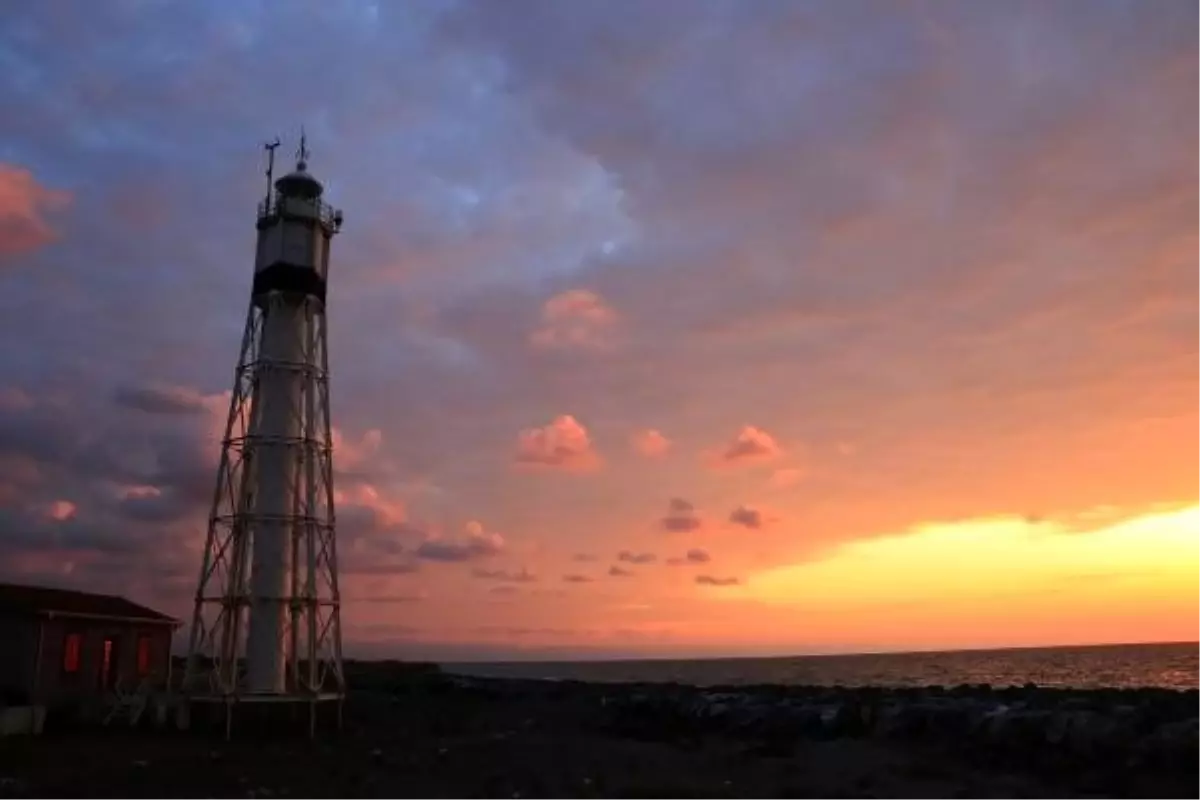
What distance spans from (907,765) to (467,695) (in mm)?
34421

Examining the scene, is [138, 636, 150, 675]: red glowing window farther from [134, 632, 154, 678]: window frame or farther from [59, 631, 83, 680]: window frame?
[59, 631, 83, 680]: window frame

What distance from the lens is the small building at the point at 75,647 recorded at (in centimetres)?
2838

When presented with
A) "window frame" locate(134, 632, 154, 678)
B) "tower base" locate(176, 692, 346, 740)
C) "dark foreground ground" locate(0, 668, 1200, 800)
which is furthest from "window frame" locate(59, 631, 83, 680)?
"tower base" locate(176, 692, 346, 740)

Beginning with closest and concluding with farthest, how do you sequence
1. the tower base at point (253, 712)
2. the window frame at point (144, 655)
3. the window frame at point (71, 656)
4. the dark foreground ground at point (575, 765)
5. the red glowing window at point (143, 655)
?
1. the dark foreground ground at point (575, 765)
2. the tower base at point (253, 712)
3. the window frame at point (71, 656)
4. the window frame at point (144, 655)
5. the red glowing window at point (143, 655)

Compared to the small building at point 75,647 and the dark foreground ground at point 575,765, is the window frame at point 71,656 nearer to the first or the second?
the small building at point 75,647

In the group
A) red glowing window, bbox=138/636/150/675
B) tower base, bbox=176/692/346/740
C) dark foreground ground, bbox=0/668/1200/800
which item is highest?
red glowing window, bbox=138/636/150/675

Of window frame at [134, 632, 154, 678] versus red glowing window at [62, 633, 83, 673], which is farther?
window frame at [134, 632, 154, 678]

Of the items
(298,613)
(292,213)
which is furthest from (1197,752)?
(292,213)

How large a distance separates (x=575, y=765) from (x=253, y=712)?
9.99 metres

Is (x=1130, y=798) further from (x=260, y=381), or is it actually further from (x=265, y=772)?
(x=260, y=381)

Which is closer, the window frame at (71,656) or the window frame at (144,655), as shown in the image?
the window frame at (71,656)

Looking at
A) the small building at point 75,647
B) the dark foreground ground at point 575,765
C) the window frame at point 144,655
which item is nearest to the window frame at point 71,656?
the small building at point 75,647

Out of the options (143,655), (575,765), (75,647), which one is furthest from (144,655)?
(575,765)

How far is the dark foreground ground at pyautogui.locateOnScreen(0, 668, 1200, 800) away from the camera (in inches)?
776
